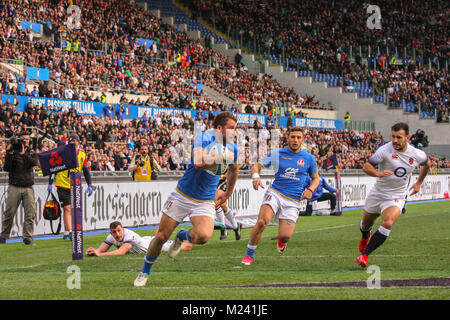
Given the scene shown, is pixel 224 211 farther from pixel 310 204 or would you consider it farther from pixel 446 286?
pixel 310 204

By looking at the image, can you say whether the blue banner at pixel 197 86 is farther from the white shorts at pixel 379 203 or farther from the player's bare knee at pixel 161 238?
the player's bare knee at pixel 161 238

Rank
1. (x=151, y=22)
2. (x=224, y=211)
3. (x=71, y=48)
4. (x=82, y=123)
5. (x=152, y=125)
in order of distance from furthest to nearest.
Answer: (x=151, y=22) < (x=71, y=48) < (x=152, y=125) < (x=82, y=123) < (x=224, y=211)

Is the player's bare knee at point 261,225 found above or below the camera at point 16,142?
below

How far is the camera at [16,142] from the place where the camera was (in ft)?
51.9

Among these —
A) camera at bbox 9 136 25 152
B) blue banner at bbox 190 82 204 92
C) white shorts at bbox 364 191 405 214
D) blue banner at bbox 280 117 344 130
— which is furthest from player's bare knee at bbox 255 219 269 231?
blue banner at bbox 280 117 344 130

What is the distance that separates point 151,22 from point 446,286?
41.5m

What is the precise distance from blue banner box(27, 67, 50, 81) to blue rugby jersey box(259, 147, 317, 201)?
71.7 feet

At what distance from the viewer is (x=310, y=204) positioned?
2695 cm

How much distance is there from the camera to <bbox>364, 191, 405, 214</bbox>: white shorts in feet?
38.2

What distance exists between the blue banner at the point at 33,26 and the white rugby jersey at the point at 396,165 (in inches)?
1075

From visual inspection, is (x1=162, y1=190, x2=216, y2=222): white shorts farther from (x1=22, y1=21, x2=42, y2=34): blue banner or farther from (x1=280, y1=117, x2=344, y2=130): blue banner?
(x1=280, y1=117, x2=344, y2=130): blue banner

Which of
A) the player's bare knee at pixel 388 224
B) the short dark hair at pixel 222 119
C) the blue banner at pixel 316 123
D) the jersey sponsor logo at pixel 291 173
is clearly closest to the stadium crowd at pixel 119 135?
the blue banner at pixel 316 123

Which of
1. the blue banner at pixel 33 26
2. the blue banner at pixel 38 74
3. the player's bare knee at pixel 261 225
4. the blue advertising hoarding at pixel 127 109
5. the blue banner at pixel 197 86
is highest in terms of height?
the blue banner at pixel 33 26
